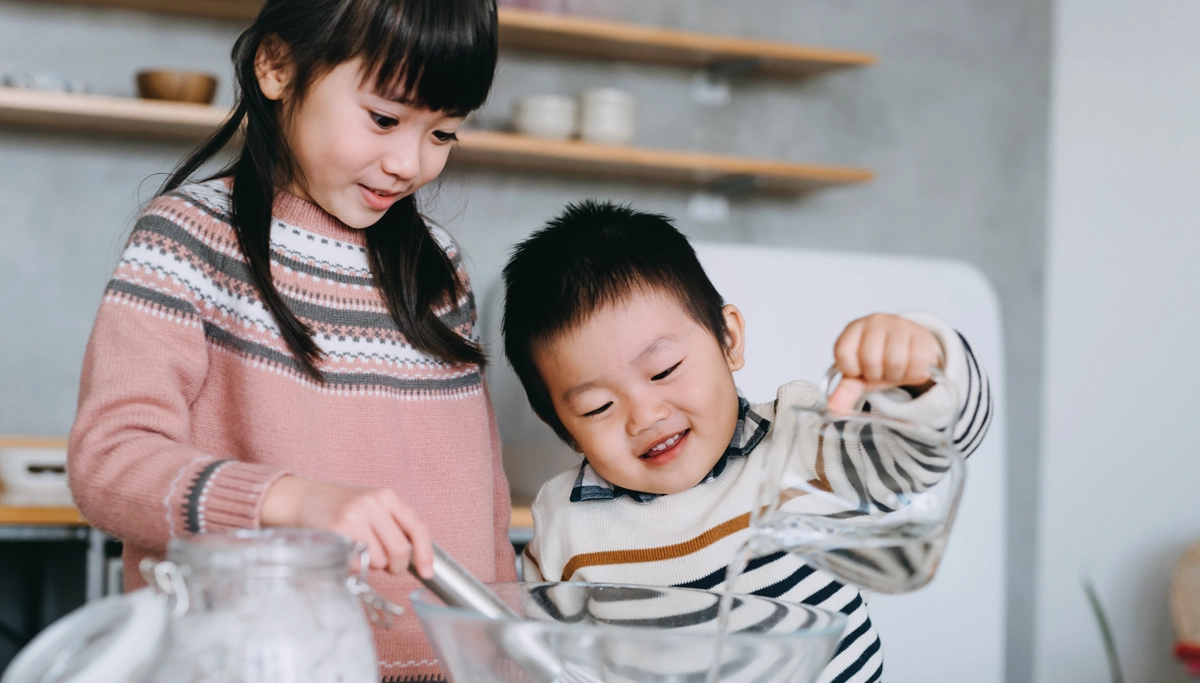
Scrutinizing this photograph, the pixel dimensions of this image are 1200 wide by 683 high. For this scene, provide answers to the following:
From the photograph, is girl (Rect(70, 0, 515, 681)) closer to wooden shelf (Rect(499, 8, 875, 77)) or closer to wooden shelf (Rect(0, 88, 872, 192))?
wooden shelf (Rect(0, 88, 872, 192))

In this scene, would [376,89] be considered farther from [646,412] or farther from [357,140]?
[646,412]

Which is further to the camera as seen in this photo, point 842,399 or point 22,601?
point 22,601

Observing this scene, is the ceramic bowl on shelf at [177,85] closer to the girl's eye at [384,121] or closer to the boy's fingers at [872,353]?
the girl's eye at [384,121]

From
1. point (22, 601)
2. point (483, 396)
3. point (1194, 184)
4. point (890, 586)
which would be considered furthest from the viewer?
point (1194, 184)

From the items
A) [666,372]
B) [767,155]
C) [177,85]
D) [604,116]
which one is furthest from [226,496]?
[767,155]

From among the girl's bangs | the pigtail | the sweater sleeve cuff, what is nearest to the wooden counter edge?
the pigtail

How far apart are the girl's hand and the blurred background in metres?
1.48

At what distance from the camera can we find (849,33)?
2629 millimetres

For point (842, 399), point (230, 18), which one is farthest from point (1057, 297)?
point (842, 399)

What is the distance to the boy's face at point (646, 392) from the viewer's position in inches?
38.4

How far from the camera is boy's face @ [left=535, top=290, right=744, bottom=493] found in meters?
0.98

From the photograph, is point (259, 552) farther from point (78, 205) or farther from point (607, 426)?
point (78, 205)

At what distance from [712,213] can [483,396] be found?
150 centimetres

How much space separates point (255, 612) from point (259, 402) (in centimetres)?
45
